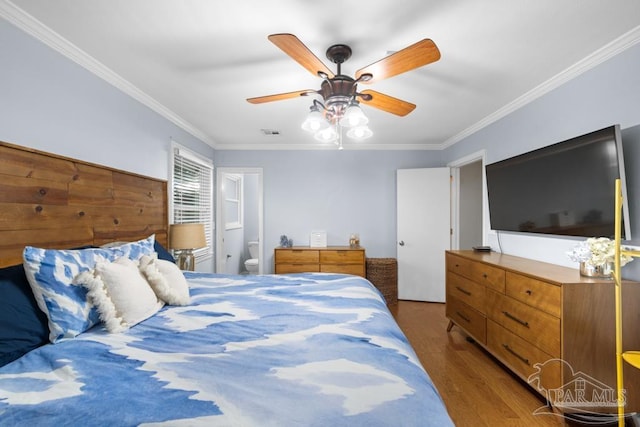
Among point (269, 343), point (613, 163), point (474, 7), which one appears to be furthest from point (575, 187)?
point (269, 343)

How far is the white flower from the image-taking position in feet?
5.68

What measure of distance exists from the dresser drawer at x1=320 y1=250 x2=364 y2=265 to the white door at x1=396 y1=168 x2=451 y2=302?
2.39 feet

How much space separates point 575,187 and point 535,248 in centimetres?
74

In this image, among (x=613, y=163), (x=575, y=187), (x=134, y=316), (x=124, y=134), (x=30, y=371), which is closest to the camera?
(x=30, y=371)

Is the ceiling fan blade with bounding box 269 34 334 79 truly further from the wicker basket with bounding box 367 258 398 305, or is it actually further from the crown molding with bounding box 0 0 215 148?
the wicker basket with bounding box 367 258 398 305

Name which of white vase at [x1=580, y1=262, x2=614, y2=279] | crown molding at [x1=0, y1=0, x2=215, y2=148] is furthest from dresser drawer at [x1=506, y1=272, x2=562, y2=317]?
crown molding at [x1=0, y1=0, x2=215, y2=148]

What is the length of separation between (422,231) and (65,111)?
416cm

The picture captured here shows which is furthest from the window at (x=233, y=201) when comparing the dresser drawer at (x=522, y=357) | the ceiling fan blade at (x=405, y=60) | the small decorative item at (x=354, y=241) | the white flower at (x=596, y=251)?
the white flower at (x=596, y=251)

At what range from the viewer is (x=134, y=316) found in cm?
142

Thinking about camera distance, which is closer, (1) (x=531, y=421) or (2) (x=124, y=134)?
(1) (x=531, y=421)

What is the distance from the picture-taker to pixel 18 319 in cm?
117

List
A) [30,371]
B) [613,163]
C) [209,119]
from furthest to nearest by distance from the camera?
[209,119]
[613,163]
[30,371]

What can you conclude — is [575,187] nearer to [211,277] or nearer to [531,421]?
[531,421]

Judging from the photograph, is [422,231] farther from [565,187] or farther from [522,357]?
[522,357]
